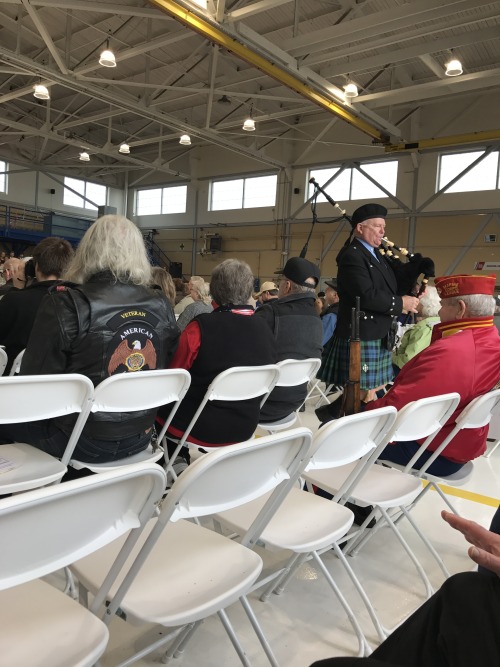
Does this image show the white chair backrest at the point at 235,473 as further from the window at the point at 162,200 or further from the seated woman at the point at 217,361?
the window at the point at 162,200

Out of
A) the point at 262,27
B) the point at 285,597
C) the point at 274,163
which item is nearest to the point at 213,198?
the point at 274,163

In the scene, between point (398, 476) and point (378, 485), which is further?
point (398, 476)

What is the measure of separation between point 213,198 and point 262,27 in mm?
7284

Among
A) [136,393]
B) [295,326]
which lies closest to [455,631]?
[136,393]

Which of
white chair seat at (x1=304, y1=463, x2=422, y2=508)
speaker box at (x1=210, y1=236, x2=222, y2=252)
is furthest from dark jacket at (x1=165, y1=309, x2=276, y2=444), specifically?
speaker box at (x1=210, y1=236, x2=222, y2=252)

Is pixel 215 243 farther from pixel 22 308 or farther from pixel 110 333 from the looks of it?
pixel 110 333

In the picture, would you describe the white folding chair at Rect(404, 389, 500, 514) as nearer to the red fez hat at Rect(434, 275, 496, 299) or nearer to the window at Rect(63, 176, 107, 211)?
the red fez hat at Rect(434, 275, 496, 299)

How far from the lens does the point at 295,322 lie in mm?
3129

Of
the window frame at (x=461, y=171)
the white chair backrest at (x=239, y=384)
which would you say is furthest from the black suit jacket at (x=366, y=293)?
the window frame at (x=461, y=171)

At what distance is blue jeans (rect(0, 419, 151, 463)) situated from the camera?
175 centimetres

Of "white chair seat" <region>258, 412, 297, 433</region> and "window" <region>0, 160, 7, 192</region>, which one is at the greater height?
"window" <region>0, 160, 7, 192</region>

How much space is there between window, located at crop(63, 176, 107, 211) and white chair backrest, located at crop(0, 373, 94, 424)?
56.4 feet

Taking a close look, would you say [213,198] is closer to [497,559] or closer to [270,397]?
[270,397]

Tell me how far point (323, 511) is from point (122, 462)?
0.80 metres
